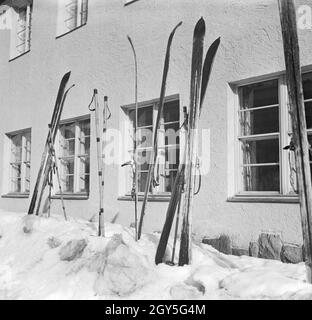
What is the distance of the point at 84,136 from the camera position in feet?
24.9

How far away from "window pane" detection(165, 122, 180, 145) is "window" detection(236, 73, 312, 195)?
3.38 feet

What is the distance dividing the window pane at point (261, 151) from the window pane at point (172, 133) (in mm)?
1100

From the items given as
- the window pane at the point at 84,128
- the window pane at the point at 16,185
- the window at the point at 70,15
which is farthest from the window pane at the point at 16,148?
the window at the point at 70,15

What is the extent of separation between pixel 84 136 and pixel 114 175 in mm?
1339

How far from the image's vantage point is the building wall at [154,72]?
4941 mm

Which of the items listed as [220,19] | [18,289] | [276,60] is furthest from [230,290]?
[220,19]

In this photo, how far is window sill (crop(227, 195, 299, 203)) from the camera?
14.9 ft

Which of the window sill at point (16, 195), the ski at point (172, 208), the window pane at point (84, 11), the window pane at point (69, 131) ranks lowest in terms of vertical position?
the ski at point (172, 208)

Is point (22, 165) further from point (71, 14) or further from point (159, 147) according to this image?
point (159, 147)

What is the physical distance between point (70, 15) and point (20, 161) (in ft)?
11.1

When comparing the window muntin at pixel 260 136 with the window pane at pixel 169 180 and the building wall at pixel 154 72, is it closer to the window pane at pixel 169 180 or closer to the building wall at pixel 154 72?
the building wall at pixel 154 72

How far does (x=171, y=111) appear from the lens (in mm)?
6078

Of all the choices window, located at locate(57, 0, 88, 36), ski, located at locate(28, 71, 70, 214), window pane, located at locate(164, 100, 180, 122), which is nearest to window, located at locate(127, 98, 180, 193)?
window pane, located at locate(164, 100, 180, 122)

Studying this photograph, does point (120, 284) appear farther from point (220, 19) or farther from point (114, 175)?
point (220, 19)
